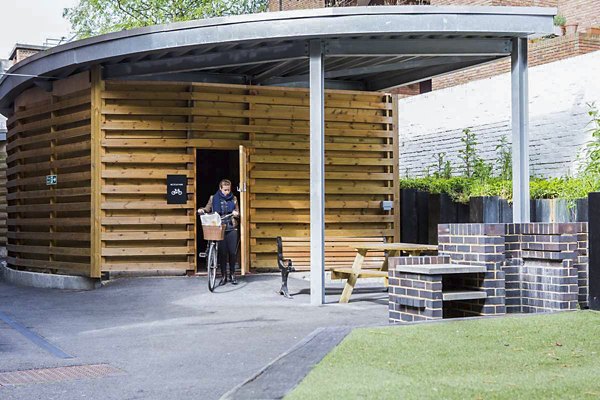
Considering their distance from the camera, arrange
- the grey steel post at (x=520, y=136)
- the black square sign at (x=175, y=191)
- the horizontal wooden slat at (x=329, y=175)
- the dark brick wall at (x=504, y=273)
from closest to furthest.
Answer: the dark brick wall at (x=504, y=273), the grey steel post at (x=520, y=136), the black square sign at (x=175, y=191), the horizontal wooden slat at (x=329, y=175)

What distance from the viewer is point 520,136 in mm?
11312

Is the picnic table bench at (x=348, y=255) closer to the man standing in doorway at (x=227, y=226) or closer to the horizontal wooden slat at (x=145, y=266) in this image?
the man standing in doorway at (x=227, y=226)

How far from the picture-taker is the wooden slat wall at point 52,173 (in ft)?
45.9

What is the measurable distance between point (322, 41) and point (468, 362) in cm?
598

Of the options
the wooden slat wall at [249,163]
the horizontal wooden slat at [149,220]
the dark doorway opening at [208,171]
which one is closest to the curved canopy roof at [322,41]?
the wooden slat wall at [249,163]

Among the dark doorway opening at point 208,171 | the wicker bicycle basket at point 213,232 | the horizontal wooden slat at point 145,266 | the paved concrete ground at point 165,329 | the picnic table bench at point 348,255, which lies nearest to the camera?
the paved concrete ground at point 165,329

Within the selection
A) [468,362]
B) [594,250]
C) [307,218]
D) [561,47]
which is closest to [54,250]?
[307,218]

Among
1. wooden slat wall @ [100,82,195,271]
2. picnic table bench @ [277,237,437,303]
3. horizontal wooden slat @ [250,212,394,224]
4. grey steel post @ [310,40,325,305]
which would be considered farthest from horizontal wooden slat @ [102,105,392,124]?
grey steel post @ [310,40,325,305]

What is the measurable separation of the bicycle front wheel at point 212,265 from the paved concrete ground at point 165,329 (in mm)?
152

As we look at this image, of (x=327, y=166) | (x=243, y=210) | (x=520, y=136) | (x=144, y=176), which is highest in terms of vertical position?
(x=520, y=136)

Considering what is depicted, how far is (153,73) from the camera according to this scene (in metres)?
13.5

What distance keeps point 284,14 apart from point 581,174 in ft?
17.6

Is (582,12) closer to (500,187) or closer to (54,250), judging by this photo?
(500,187)

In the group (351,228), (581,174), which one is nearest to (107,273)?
(351,228)
